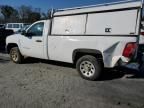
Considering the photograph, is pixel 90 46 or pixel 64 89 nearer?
pixel 64 89

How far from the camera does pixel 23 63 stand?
10.4 m

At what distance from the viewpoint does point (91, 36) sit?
7.45 metres

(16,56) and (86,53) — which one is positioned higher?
(86,53)

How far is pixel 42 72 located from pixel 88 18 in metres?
2.49

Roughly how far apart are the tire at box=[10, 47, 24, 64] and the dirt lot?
3.40 ft

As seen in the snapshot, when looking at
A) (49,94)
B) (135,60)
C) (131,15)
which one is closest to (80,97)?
(49,94)

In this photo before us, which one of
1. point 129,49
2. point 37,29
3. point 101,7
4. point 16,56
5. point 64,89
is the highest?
point 101,7

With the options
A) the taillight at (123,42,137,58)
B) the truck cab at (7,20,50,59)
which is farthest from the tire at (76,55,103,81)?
the truck cab at (7,20,50,59)

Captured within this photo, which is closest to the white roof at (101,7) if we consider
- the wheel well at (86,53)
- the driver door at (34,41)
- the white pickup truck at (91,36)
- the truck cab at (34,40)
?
the white pickup truck at (91,36)

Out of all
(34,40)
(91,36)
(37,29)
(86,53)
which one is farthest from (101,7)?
(34,40)

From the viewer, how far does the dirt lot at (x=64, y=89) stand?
18.1ft

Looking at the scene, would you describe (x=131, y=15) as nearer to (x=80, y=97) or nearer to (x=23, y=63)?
(x=80, y=97)

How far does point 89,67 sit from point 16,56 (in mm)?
3993

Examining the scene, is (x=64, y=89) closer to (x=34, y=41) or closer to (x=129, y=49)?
(x=129, y=49)
